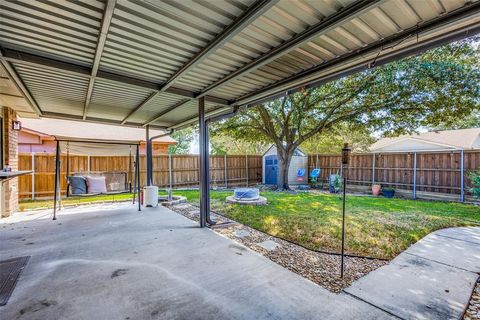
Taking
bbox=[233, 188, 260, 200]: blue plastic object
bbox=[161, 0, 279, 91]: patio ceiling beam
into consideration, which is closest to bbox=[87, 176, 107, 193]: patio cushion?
bbox=[233, 188, 260, 200]: blue plastic object

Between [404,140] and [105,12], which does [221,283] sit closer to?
[105,12]

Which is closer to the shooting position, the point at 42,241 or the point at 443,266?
the point at 443,266

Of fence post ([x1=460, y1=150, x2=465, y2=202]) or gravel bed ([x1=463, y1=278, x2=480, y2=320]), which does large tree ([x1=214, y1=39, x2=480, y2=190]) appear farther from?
gravel bed ([x1=463, y1=278, x2=480, y2=320])

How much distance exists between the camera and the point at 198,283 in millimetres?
2359

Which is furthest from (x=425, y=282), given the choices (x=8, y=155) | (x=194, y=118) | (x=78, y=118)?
(x=78, y=118)

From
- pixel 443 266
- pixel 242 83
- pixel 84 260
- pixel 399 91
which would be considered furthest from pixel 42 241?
pixel 399 91

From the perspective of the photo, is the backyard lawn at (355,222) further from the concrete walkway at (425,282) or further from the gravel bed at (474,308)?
the gravel bed at (474,308)

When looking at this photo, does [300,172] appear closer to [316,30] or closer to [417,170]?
[417,170]

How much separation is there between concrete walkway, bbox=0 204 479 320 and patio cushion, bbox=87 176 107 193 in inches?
77.5

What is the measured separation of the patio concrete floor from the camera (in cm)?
191

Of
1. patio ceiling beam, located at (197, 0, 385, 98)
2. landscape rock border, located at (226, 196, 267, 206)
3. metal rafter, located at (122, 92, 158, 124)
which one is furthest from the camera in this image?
landscape rock border, located at (226, 196, 267, 206)

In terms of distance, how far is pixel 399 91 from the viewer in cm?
713

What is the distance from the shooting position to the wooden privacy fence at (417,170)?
24.3ft

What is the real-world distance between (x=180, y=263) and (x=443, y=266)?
3.18 m
